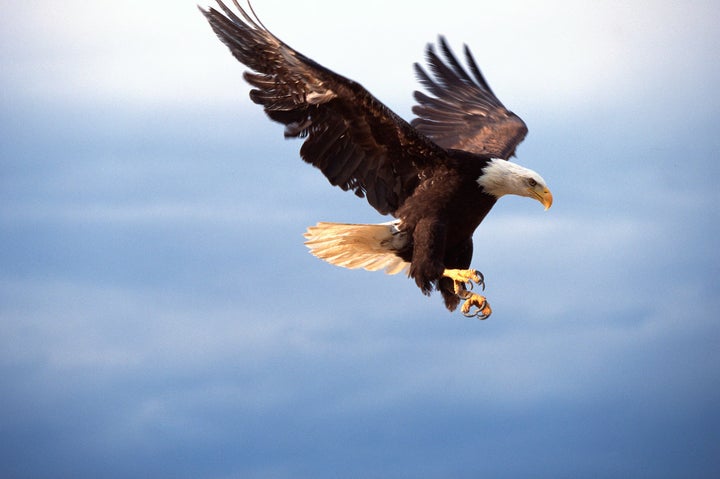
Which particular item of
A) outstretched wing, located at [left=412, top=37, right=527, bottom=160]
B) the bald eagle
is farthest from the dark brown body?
outstretched wing, located at [left=412, top=37, right=527, bottom=160]

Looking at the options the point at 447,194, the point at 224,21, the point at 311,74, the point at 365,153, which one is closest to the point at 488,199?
the point at 447,194

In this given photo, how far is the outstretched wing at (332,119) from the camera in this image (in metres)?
8.48

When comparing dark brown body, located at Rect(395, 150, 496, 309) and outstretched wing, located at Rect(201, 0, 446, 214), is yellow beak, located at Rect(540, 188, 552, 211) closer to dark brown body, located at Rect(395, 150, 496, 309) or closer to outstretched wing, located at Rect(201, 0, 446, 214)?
dark brown body, located at Rect(395, 150, 496, 309)

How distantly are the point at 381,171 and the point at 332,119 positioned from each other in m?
0.58

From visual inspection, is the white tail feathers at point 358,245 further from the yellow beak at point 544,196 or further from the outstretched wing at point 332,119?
the yellow beak at point 544,196

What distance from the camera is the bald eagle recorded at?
852 cm

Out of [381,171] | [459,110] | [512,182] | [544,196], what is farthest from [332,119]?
[459,110]

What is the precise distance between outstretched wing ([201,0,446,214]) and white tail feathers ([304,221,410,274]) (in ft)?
0.61

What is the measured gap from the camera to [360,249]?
944cm

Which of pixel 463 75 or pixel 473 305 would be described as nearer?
pixel 473 305

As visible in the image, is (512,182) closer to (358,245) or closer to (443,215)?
(443,215)

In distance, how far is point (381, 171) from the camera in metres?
9.02

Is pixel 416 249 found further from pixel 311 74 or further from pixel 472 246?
pixel 311 74

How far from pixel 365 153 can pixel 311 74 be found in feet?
2.64
